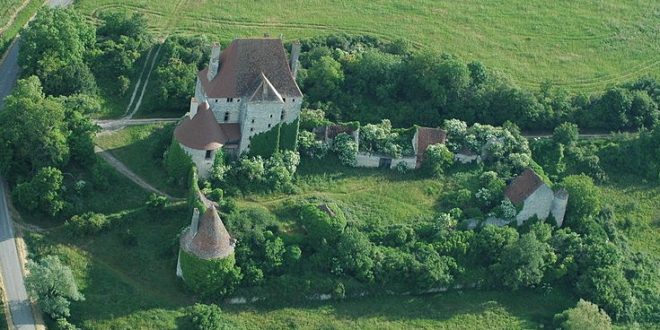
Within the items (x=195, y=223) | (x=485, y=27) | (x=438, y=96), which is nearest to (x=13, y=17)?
(x=195, y=223)

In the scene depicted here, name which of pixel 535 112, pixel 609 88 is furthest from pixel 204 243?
pixel 609 88

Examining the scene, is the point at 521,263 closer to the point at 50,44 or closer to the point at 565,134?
the point at 565,134

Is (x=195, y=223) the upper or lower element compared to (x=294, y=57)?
lower

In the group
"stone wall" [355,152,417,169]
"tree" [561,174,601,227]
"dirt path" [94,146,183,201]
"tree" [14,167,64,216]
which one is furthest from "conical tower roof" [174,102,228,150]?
"tree" [561,174,601,227]

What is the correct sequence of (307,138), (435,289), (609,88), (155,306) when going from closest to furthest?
(155,306) → (435,289) → (307,138) → (609,88)

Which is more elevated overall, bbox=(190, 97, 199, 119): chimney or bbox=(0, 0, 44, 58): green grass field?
bbox=(0, 0, 44, 58): green grass field

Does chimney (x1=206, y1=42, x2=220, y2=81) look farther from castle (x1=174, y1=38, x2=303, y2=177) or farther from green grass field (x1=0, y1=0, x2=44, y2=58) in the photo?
green grass field (x1=0, y1=0, x2=44, y2=58)

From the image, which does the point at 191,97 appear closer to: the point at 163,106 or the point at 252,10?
the point at 163,106
